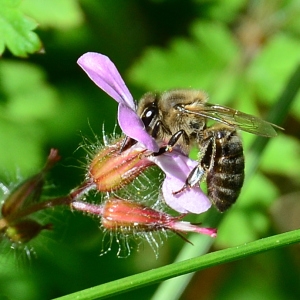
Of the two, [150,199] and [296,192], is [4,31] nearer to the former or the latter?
[150,199]

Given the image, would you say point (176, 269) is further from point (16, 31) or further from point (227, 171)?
point (16, 31)

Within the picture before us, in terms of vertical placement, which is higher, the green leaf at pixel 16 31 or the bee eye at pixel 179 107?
the green leaf at pixel 16 31

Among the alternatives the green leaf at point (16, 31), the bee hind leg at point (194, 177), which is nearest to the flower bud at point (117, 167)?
the bee hind leg at point (194, 177)

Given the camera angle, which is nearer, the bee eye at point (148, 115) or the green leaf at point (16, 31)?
the bee eye at point (148, 115)

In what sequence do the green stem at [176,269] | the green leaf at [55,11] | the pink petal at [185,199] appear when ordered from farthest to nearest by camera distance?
the green leaf at [55,11]
the pink petal at [185,199]
the green stem at [176,269]

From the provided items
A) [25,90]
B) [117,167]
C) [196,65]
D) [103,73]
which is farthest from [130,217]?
[196,65]

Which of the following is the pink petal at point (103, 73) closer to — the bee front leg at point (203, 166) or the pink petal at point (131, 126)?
the pink petal at point (131, 126)

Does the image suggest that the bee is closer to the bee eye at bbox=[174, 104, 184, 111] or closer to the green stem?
the bee eye at bbox=[174, 104, 184, 111]

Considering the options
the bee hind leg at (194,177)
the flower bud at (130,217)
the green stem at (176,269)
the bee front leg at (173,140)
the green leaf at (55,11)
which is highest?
the green leaf at (55,11)
